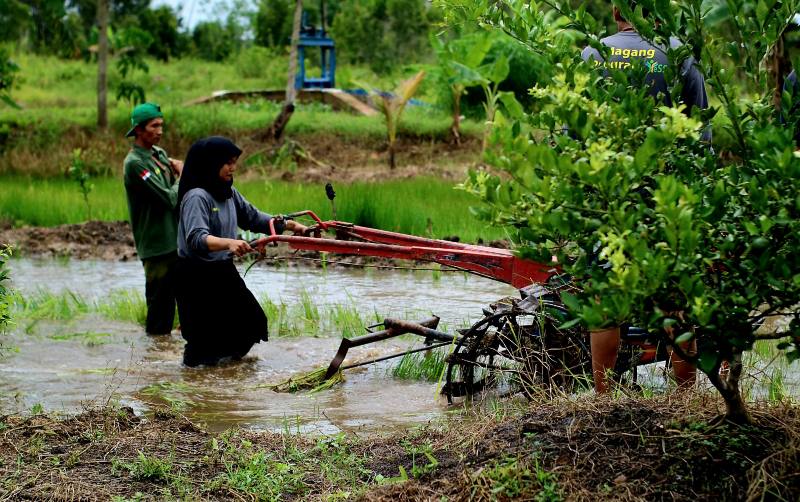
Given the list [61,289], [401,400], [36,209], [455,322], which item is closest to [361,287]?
[455,322]

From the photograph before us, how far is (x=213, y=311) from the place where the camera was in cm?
695

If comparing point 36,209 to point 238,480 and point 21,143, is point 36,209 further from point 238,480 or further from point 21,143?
point 238,480

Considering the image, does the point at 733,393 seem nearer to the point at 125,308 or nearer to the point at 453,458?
the point at 453,458

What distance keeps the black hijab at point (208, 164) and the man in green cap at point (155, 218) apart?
40.4 inches

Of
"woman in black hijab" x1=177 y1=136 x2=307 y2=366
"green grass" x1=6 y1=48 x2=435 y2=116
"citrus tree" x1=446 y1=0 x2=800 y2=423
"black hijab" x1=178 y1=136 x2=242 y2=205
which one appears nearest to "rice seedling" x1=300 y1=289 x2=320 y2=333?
"woman in black hijab" x1=177 y1=136 x2=307 y2=366

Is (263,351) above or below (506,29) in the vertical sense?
below

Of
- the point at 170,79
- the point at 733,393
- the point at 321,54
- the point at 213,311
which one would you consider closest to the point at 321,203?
the point at 213,311

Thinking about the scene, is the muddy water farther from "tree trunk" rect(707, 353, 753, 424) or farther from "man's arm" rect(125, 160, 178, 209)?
"tree trunk" rect(707, 353, 753, 424)

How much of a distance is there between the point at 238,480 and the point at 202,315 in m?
2.80

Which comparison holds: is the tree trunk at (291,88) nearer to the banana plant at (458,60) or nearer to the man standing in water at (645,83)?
the banana plant at (458,60)

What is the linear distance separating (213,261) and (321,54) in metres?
16.7

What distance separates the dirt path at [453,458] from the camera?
3721 mm

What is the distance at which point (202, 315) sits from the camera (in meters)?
6.92

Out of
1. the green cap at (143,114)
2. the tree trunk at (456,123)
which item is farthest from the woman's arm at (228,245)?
the tree trunk at (456,123)
